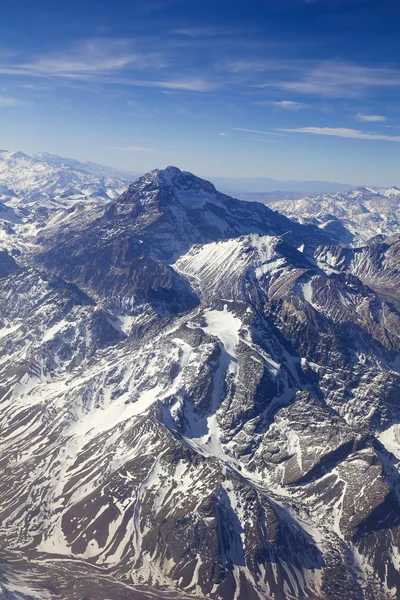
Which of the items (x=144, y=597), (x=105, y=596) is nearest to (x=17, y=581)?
(x=105, y=596)


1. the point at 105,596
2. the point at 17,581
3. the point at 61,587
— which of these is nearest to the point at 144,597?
the point at 105,596

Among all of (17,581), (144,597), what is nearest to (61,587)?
(17,581)

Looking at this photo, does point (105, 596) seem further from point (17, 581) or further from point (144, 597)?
point (17, 581)

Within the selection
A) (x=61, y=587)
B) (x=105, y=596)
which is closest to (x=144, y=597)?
(x=105, y=596)

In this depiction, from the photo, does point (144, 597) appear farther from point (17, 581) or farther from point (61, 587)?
point (17, 581)
